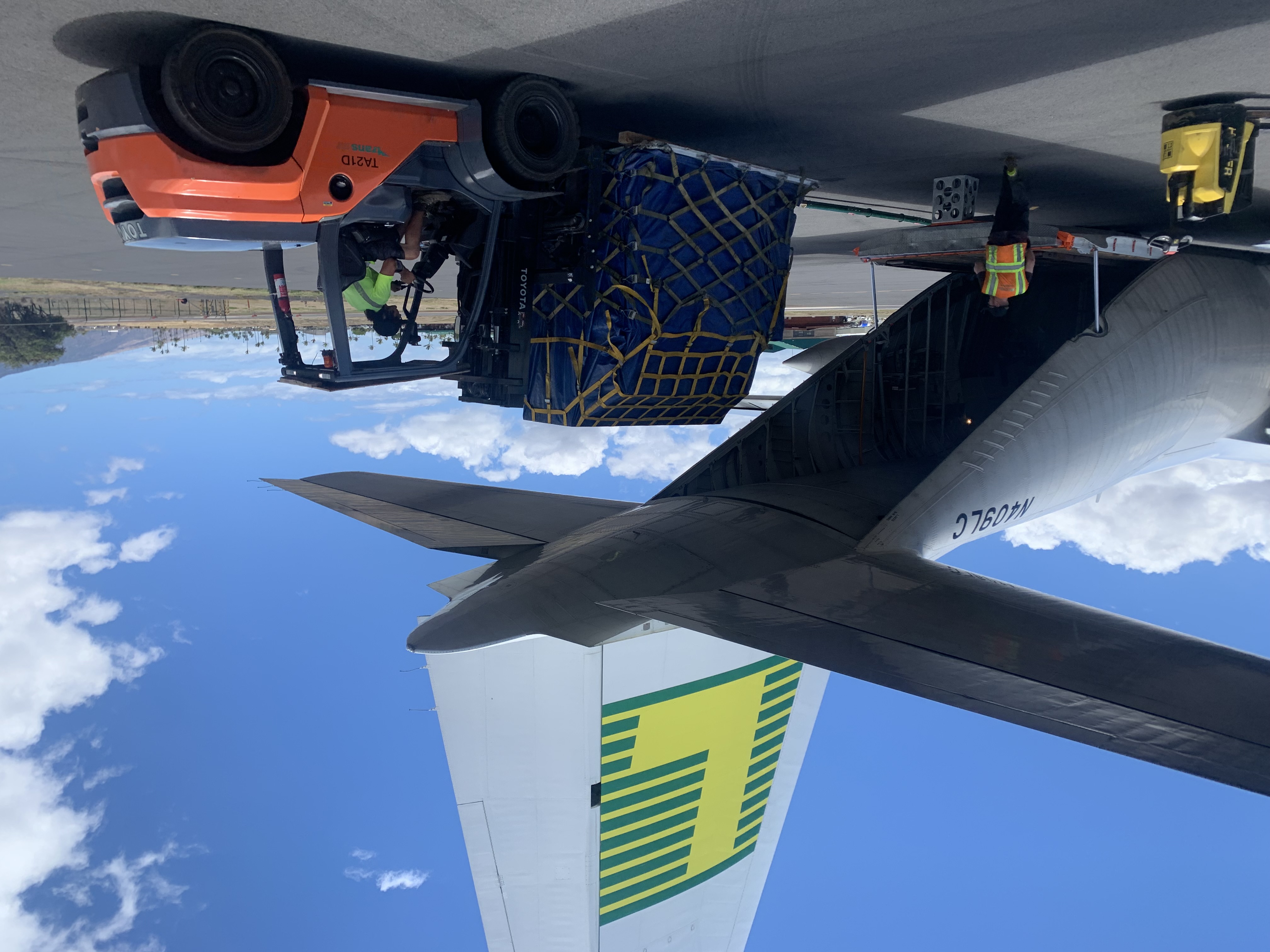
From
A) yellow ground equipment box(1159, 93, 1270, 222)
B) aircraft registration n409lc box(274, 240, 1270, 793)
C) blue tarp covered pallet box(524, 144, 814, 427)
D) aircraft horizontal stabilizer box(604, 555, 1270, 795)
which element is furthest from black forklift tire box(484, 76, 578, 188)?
yellow ground equipment box(1159, 93, 1270, 222)

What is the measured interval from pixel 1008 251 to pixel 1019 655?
13.2ft

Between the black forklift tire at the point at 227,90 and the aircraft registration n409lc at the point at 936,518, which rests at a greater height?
the black forklift tire at the point at 227,90

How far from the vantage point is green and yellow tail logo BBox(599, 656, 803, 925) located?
19.8ft

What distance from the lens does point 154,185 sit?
4641 mm

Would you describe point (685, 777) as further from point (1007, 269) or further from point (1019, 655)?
point (1007, 269)

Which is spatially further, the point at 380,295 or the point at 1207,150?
the point at 380,295

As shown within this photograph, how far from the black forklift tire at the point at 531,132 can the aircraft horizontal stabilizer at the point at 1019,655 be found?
3.38 meters

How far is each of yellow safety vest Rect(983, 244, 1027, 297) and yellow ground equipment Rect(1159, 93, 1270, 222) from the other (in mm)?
1152

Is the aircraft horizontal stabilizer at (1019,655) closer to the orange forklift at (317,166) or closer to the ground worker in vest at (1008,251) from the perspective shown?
the ground worker in vest at (1008,251)

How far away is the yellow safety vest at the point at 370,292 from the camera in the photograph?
6.63 m

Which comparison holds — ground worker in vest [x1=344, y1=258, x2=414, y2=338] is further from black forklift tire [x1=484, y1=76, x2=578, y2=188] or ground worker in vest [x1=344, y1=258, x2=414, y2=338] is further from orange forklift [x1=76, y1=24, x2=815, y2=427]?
black forklift tire [x1=484, y1=76, x2=578, y2=188]

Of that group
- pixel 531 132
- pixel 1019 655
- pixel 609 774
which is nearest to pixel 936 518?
pixel 1019 655

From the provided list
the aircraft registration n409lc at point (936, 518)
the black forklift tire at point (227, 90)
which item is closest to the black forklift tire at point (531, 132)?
the black forklift tire at point (227, 90)

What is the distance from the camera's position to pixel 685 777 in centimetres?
642
